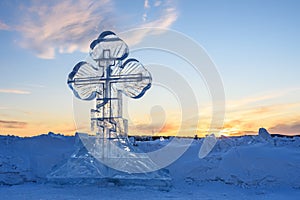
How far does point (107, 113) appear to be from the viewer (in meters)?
12.8

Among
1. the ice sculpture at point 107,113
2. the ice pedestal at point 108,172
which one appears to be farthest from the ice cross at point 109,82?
the ice pedestal at point 108,172

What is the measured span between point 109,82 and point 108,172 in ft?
9.96

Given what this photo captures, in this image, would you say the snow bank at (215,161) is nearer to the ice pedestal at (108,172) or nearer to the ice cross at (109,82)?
the ice pedestal at (108,172)

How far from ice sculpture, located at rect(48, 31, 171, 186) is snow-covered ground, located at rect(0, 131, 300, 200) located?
0.61 meters

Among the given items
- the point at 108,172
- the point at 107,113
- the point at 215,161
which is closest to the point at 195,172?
the point at 215,161

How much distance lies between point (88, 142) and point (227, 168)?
528cm

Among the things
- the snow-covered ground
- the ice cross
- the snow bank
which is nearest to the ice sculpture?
the ice cross

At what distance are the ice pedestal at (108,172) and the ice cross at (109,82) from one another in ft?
2.24

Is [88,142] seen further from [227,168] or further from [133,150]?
[227,168]

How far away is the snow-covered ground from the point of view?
1124 cm

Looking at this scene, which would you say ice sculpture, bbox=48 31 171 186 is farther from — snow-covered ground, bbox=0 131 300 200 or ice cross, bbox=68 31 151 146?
snow-covered ground, bbox=0 131 300 200

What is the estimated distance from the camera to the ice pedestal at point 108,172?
11.9 meters

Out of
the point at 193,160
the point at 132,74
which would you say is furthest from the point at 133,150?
the point at 193,160

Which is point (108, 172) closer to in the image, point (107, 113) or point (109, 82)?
point (107, 113)
